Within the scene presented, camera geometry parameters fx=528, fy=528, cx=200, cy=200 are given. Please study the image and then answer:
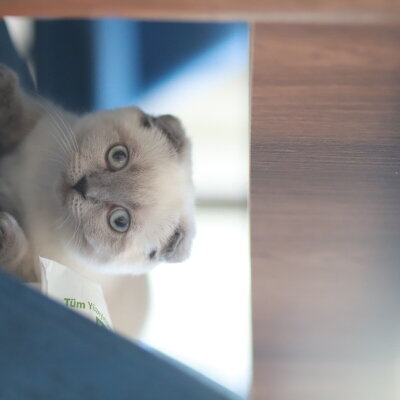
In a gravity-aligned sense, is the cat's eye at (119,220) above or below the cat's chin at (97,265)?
above

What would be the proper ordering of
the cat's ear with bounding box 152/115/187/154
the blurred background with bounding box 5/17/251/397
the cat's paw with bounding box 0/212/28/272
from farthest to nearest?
1. the blurred background with bounding box 5/17/251/397
2. the cat's ear with bounding box 152/115/187/154
3. the cat's paw with bounding box 0/212/28/272

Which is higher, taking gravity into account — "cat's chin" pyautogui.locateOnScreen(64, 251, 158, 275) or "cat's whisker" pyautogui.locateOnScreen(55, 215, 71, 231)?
"cat's whisker" pyautogui.locateOnScreen(55, 215, 71, 231)

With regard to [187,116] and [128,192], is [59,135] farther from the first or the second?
[187,116]

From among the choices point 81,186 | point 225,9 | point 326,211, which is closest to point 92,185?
point 81,186

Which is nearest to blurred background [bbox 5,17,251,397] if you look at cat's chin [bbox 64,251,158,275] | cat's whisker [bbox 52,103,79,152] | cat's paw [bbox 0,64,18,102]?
cat's chin [bbox 64,251,158,275]

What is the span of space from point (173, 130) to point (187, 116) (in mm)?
501

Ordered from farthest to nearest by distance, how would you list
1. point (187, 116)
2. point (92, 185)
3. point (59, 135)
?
point (187, 116) → point (59, 135) → point (92, 185)

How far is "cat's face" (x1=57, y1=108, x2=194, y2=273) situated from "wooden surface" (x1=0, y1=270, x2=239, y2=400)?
0.58 meters

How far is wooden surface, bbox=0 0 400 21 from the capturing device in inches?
24.5

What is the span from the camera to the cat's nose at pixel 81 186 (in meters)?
1.27

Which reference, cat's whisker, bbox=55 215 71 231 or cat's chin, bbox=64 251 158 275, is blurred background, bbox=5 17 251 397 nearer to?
cat's chin, bbox=64 251 158 275

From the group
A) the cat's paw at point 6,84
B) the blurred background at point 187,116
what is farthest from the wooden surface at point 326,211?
the cat's paw at point 6,84

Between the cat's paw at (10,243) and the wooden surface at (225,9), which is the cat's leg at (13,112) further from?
the wooden surface at (225,9)

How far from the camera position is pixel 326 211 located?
101 centimetres
